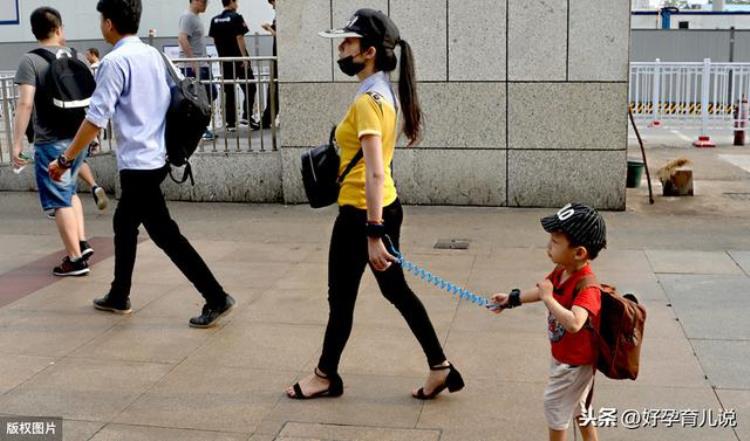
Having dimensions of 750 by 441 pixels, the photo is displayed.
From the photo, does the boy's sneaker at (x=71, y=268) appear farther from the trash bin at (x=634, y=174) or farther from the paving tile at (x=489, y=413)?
the trash bin at (x=634, y=174)

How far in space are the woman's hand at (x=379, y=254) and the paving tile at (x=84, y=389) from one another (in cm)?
143

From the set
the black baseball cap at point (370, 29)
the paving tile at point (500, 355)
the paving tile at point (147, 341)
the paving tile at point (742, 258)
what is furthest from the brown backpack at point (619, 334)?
the paving tile at point (742, 258)

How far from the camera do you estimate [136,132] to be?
18.6ft

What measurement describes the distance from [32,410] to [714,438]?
3.09 m

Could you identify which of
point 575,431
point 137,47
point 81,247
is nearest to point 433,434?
point 575,431

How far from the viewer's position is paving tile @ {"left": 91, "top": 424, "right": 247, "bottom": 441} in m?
4.25

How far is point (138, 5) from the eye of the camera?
5801 mm

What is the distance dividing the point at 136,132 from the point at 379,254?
2.11 m

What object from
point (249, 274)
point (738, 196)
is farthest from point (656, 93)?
point (249, 274)

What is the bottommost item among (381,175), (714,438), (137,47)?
(714,438)

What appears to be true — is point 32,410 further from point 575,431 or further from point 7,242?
point 7,242

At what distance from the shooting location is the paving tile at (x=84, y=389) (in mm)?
4574

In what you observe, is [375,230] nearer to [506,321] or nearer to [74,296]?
[506,321]

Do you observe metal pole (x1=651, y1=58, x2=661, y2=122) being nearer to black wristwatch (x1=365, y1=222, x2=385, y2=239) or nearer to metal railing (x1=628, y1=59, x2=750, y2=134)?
metal railing (x1=628, y1=59, x2=750, y2=134)
